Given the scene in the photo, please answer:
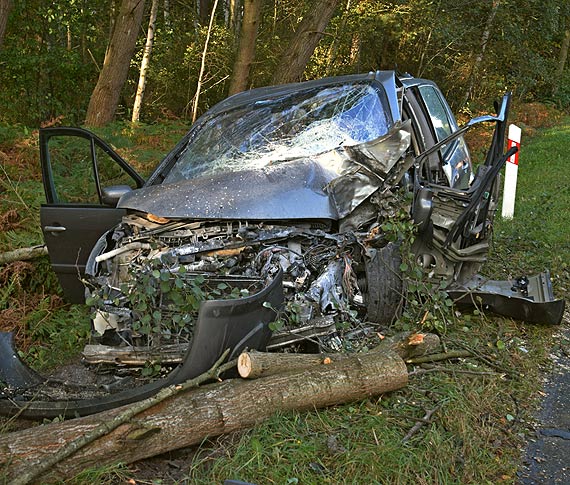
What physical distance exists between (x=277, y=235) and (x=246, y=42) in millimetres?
7630

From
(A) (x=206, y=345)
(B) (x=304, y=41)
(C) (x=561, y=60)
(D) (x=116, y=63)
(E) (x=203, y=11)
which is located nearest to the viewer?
(A) (x=206, y=345)

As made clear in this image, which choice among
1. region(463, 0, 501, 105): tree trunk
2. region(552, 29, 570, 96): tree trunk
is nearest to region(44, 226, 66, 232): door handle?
region(463, 0, 501, 105): tree trunk

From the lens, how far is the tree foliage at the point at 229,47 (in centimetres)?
1395

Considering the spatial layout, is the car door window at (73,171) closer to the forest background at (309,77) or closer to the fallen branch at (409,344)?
the forest background at (309,77)

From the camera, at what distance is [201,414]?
333 cm

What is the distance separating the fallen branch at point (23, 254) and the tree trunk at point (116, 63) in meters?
5.29

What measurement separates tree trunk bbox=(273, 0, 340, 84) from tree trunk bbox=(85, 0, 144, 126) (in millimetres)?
2528

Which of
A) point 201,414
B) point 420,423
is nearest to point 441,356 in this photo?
point 420,423

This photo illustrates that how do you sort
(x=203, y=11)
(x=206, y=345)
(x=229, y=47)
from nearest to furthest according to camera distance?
1. (x=206, y=345)
2. (x=229, y=47)
3. (x=203, y=11)

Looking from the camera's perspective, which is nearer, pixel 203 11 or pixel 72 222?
pixel 72 222

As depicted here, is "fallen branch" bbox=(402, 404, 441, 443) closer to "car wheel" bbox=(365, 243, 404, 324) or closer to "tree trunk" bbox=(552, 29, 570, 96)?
"car wheel" bbox=(365, 243, 404, 324)

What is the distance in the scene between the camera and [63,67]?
14.2m

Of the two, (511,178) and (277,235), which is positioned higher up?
(277,235)

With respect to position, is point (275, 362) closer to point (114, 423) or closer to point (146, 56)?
point (114, 423)
